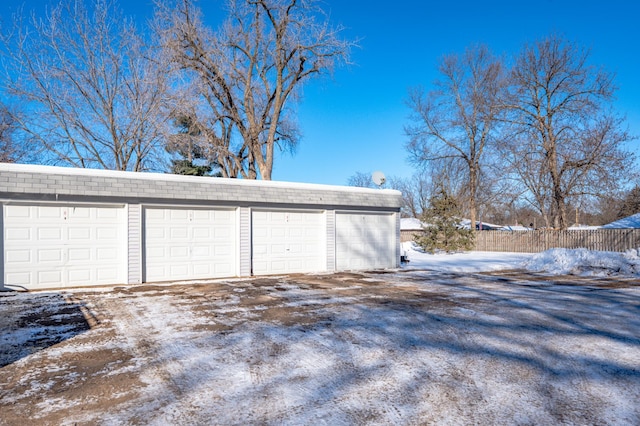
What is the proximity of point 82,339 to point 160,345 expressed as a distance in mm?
1070

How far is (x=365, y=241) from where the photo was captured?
44.2 feet

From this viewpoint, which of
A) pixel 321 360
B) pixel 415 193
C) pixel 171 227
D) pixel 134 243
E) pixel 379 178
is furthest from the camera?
pixel 415 193

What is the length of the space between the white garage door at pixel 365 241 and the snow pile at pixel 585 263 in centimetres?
474

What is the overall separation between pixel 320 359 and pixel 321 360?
3 cm

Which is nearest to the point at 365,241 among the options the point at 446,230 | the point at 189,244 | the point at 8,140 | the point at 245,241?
the point at 245,241

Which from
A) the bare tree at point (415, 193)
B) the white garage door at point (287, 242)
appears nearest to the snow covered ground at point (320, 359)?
the white garage door at point (287, 242)

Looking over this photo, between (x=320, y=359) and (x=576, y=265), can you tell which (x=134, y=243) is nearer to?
(x=320, y=359)

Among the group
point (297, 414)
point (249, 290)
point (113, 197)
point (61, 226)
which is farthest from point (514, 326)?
point (61, 226)

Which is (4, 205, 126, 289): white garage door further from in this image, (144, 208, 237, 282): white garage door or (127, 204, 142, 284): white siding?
(144, 208, 237, 282): white garage door

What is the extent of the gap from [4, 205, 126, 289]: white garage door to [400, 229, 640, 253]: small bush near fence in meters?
20.5

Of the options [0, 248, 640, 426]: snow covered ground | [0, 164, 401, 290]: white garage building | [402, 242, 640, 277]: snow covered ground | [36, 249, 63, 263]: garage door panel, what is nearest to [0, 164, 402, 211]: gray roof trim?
[0, 164, 401, 290]: white garage building

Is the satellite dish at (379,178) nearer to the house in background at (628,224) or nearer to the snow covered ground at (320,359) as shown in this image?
the snow covered ground at (320,359)

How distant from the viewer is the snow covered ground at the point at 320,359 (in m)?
3.00

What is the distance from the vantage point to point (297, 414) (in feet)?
9.62
